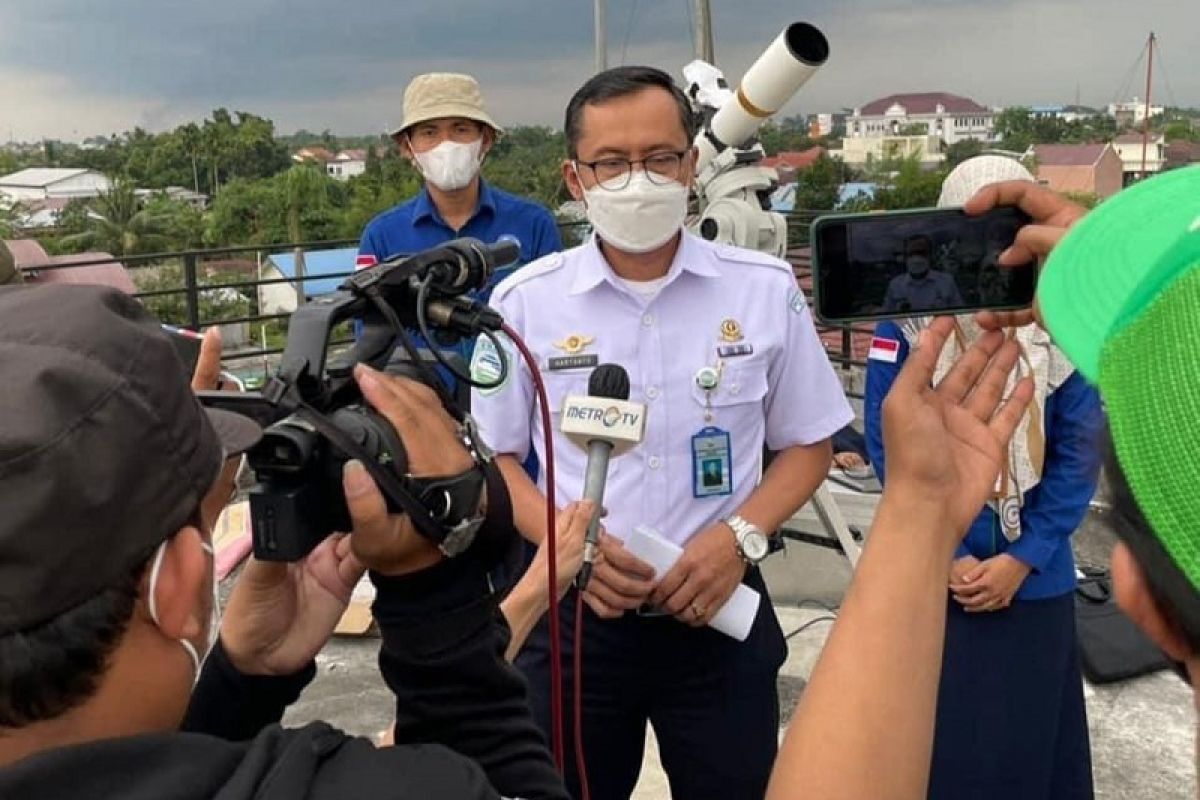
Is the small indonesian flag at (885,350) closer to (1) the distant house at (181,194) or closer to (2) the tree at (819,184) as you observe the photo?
(2) the tree at (819,184)

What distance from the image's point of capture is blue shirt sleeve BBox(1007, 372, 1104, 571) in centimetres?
208

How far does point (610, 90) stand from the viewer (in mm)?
2059

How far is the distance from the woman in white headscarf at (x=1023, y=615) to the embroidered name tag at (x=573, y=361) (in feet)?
2.10

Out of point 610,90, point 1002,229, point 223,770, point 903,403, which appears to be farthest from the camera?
point 610,90

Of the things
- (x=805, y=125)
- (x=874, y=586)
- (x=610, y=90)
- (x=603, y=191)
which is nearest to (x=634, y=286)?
(x=603, y=191)

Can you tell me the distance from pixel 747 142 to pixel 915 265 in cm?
192

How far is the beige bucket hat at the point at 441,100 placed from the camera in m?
3.30

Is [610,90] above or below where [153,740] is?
above

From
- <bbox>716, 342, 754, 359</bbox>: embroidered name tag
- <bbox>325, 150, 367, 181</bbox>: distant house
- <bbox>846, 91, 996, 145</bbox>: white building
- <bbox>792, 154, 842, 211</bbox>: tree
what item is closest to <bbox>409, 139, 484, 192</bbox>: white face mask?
<bbox>716, 342, 754, 359</bbox>: embroidered name tag

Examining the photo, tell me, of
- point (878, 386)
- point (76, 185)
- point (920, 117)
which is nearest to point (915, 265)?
point (878, 386)

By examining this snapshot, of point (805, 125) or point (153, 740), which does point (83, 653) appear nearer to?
point (153, 740)

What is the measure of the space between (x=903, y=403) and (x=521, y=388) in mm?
1172

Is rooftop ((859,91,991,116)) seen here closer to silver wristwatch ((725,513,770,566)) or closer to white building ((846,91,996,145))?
white building ((846,91,996,145))

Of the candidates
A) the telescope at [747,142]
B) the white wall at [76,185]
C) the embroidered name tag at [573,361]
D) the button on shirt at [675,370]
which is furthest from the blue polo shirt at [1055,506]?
the white wall at [76,185]
